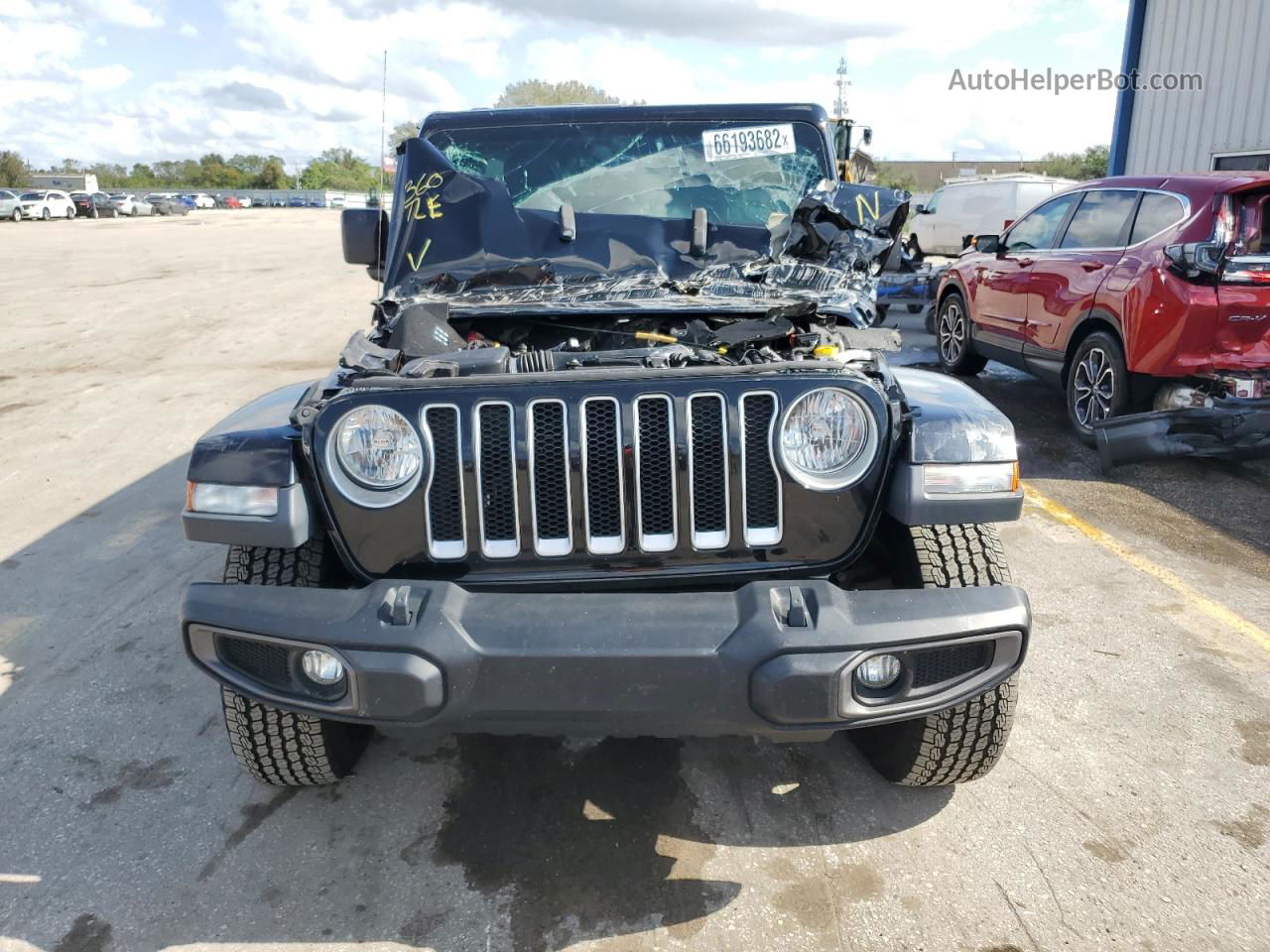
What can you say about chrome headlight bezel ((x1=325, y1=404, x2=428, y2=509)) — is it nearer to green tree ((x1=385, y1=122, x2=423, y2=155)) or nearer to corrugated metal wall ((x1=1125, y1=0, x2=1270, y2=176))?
green tree ((x1=385, y1=122, x2=423, y2=155))

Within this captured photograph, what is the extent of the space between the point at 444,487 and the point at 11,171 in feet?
275

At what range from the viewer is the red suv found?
5211 millimetres

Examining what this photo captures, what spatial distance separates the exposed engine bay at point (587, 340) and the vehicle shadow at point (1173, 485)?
9.36ft

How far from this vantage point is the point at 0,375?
904 cm

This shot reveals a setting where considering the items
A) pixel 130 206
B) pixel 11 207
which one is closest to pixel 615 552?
pixel 11 207

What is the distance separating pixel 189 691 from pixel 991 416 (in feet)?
9.22

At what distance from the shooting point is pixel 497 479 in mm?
2295

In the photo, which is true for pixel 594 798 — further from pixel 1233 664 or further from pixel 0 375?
pixel 0 375

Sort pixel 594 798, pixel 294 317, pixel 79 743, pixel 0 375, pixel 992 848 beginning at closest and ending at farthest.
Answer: pixel 992 848, pixel 594 798, pixel 79 743, pixel 0 375, pixel 294 317

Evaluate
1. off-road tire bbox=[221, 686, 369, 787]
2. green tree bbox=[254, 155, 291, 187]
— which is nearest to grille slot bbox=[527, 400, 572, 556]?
off-road tire bbox=[221, 686, 369, 787]

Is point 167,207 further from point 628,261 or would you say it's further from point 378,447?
point 378,447

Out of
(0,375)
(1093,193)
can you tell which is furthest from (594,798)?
(0,375)

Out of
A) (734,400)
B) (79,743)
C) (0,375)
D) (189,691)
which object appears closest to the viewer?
(734,400)

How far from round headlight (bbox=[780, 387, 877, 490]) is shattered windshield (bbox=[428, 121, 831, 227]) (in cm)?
193
